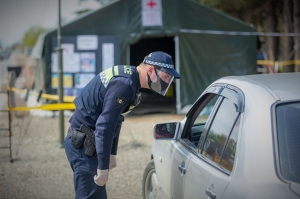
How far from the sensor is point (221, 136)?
3.28 metres

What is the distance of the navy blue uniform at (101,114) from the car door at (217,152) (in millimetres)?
607

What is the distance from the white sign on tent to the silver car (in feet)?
28.8

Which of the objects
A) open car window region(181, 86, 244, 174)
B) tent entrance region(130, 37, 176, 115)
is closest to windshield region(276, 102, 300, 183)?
open car window region(181, 86, 244, 174)

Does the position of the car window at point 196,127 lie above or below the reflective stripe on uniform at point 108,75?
below

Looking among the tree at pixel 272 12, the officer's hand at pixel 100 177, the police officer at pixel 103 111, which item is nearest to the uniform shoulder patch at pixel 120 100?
the police officer at pixel 103 111

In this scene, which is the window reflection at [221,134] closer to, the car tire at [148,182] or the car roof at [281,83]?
the car roof at [281,83]

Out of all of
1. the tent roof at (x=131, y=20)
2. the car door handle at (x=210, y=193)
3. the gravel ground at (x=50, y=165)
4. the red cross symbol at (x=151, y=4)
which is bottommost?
the gravel ground at (x=50, y=165)

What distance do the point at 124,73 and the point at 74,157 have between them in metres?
0.79

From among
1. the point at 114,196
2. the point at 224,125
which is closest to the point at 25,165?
the point at 114,196

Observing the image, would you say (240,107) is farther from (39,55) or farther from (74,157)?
(39,55)

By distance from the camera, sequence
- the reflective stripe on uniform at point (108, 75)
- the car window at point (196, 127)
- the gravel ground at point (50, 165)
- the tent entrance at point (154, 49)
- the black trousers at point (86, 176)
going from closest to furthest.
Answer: the reflective stripe on uniform at point (108, 75), the black trousers at point (86, 176), the car window at point (196, 127), the gravel ground at point (50, 165), the tent entrance at point (154, 49)

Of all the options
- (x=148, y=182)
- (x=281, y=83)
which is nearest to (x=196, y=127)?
(x=148, y=182)

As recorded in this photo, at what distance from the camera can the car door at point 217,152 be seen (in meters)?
2.93

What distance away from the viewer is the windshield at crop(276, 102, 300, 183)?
8.45ft
